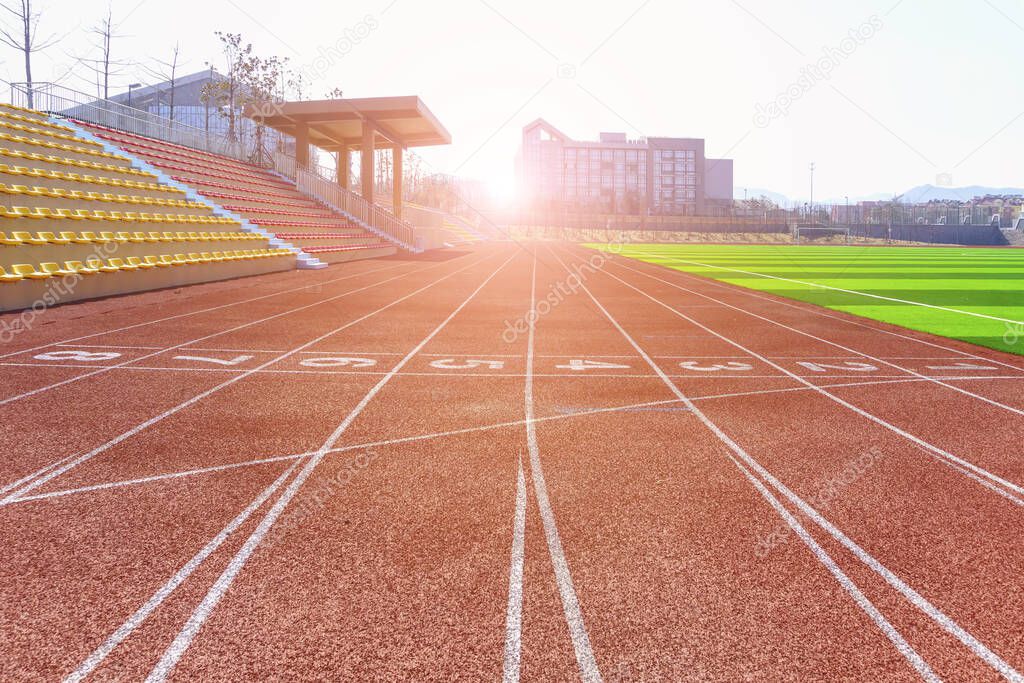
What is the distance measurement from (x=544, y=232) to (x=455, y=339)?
75508 mm

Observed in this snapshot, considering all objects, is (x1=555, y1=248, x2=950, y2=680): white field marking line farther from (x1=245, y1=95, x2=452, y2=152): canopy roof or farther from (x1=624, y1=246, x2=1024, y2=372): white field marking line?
(x1=245, y1=95, x2=452, y2=152): canopy roof

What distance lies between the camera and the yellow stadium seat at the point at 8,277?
37.9 ft

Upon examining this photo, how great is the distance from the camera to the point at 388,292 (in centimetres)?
1683

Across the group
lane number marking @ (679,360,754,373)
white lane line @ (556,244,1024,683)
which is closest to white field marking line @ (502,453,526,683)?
white lane line @ (556,244,1024,683)

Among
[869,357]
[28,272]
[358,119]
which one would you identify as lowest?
[869,357]

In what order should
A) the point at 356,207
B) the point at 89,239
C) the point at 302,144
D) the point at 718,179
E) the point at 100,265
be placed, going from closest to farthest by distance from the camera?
1. the point at 100,265
2. the point at 89,239
3. the point at 302,144
4. the point at 356,207
5. the point at 718,179

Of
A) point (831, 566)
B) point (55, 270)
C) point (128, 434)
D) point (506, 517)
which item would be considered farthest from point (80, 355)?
point (831, 566)

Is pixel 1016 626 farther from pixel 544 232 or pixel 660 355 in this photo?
pixel 544 232

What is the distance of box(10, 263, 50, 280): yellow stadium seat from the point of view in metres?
12.1

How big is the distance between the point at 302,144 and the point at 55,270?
22.5 meters

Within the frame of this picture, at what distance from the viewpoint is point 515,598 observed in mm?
3133

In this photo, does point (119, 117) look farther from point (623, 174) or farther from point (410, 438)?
point (623, 174)

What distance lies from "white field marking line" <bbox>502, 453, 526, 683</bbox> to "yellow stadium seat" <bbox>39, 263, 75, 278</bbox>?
11826 mm

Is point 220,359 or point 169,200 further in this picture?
point 169,200
